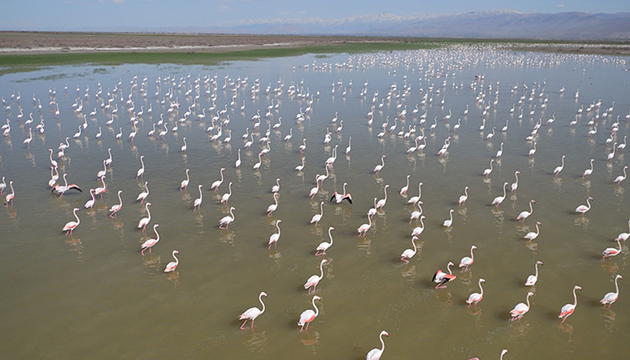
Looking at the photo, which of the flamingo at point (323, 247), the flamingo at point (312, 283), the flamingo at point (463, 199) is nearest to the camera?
the flamingo at point (312, 283)

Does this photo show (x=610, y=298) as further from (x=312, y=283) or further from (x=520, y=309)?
(x=312, y=283)

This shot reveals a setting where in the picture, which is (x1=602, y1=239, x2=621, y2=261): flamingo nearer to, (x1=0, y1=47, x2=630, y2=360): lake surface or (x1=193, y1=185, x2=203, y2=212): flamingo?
(x1=0, y1=47, x2=630, y2=360): lake surface

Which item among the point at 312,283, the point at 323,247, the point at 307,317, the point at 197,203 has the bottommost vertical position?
the point at 307,317

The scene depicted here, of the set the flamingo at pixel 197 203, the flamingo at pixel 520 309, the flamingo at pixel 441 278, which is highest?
the flamingo at pixel 197 203

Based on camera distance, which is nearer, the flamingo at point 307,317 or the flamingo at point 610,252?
the flamingo at point 307,317

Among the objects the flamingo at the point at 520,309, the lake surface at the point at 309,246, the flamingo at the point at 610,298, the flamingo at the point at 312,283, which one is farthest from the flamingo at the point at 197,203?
the flamingo at the point at 610,298

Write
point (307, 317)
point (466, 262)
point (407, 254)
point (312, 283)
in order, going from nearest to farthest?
point (307, 317)
point (312, 283)
point (466, 262)
point (407, 254)

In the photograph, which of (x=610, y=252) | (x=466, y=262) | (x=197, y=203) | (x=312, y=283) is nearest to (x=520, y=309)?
(x=466, y=262)

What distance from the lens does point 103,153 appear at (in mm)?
22938

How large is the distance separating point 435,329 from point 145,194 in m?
11.6

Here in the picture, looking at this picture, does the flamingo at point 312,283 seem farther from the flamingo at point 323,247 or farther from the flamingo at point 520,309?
the flamingo at point 520,309

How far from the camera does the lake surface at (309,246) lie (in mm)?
9766

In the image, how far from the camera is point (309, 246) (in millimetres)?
13688

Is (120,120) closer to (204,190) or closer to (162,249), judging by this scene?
(204,190)
